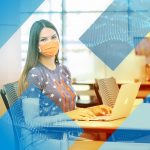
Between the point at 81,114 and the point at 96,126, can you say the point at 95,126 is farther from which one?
the point at 81,114

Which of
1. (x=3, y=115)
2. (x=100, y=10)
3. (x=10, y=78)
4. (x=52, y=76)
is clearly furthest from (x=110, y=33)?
(x=52, y=76)

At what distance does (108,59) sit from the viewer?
20.3 ft

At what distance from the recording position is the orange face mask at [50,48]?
244 centimetres

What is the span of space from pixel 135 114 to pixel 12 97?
0.82m

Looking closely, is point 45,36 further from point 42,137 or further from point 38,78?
point 42,137
